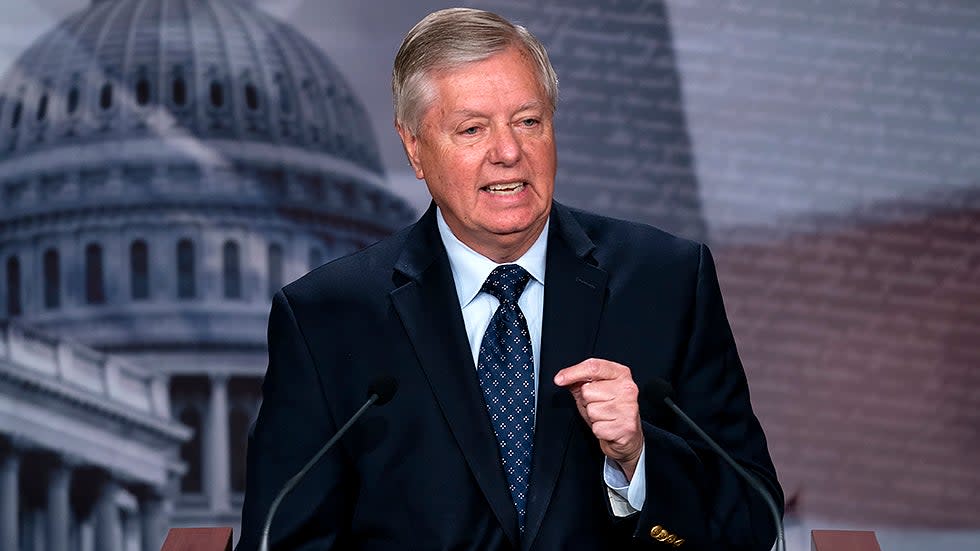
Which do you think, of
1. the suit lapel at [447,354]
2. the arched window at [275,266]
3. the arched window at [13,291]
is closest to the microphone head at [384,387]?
the suit lapel at [447,354]

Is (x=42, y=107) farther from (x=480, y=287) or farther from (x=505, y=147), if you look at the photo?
(x=505, y=147)

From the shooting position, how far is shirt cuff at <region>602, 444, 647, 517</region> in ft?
5.84

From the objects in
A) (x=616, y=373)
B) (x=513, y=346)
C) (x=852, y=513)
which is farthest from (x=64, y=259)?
(x=616, y=373)

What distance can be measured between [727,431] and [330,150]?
3013 millimetres

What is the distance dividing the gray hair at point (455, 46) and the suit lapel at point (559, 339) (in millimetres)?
218

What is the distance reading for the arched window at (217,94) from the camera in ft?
15.5

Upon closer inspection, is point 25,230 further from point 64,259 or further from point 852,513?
point 852,513

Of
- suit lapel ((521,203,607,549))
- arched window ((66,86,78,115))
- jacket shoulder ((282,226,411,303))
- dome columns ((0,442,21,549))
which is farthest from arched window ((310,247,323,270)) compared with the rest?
suit lapel ((521,203,607,549))

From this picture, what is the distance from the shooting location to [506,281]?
1.98m

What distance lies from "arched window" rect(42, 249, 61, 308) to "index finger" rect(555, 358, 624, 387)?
3.44m

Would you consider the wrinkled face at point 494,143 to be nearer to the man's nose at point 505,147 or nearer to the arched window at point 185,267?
the man's nose at point 505,147

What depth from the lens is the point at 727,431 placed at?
1.92 m

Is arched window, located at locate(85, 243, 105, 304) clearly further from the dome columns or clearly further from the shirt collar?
the shirt collar

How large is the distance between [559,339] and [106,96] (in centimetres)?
317
